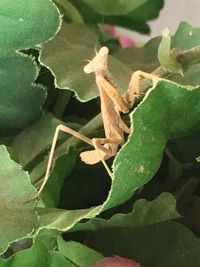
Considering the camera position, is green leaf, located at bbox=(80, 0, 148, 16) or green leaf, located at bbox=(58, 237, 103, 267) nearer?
green leaf, located at bbox=(58, 237, 103, 267)

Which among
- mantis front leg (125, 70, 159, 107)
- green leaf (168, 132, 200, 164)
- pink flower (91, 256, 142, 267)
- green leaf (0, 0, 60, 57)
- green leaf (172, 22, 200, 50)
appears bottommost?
green leaf (168, 132, 200, 164)

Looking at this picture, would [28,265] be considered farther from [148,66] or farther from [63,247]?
[148,66]

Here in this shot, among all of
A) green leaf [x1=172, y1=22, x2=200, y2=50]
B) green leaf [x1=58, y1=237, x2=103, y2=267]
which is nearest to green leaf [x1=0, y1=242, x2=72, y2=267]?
green leaf [x1=58, y1=237, x2=103, y2=267]

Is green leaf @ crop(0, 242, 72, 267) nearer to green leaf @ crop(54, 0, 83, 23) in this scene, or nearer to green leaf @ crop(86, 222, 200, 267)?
green leaf @ crop(86, 222, 200, 267)

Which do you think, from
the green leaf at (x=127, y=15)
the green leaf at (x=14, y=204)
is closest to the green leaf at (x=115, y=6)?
the green leaf at (x=127, y=15)

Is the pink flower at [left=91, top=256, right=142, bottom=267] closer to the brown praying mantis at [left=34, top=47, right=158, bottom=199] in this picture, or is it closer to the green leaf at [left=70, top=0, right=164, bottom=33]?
the brown praying mantis at [left=34, top=47, right=158, bottom=199]

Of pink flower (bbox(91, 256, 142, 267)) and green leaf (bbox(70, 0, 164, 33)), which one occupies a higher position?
pink flower (bbox(91, 256, 142, 267))

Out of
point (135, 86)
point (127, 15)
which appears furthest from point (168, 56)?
point (127, 15)

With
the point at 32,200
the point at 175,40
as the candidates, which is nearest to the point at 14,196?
the point at 32,200
